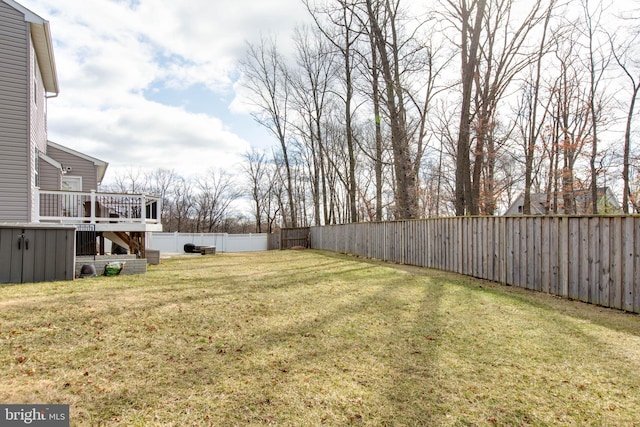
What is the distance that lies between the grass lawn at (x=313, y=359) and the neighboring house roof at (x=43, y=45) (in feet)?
23.3


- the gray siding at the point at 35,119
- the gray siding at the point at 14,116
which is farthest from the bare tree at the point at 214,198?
the gray siding at the point at 14,116

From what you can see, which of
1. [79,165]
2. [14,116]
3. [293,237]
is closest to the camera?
[14,116]

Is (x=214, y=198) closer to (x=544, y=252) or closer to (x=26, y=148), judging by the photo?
(x=26, y=148)

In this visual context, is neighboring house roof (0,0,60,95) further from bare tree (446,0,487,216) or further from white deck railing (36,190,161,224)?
bare tree (446,0,487,216)

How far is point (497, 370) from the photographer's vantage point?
9.53ft

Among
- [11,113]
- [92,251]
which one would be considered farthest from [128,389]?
[11,113]

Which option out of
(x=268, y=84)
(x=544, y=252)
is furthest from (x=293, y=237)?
(x=544, y=252)

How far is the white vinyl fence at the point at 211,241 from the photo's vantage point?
63.9ft

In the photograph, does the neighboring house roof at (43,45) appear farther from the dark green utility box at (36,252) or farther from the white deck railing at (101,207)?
the dark green utility box at (36,252)

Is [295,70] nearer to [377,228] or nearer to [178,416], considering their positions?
[377,228]

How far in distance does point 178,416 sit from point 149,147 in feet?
113

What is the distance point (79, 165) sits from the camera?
40.5ft

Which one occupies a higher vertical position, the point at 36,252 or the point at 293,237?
the point at 36,252

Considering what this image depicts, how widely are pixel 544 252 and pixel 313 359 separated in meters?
5.12
